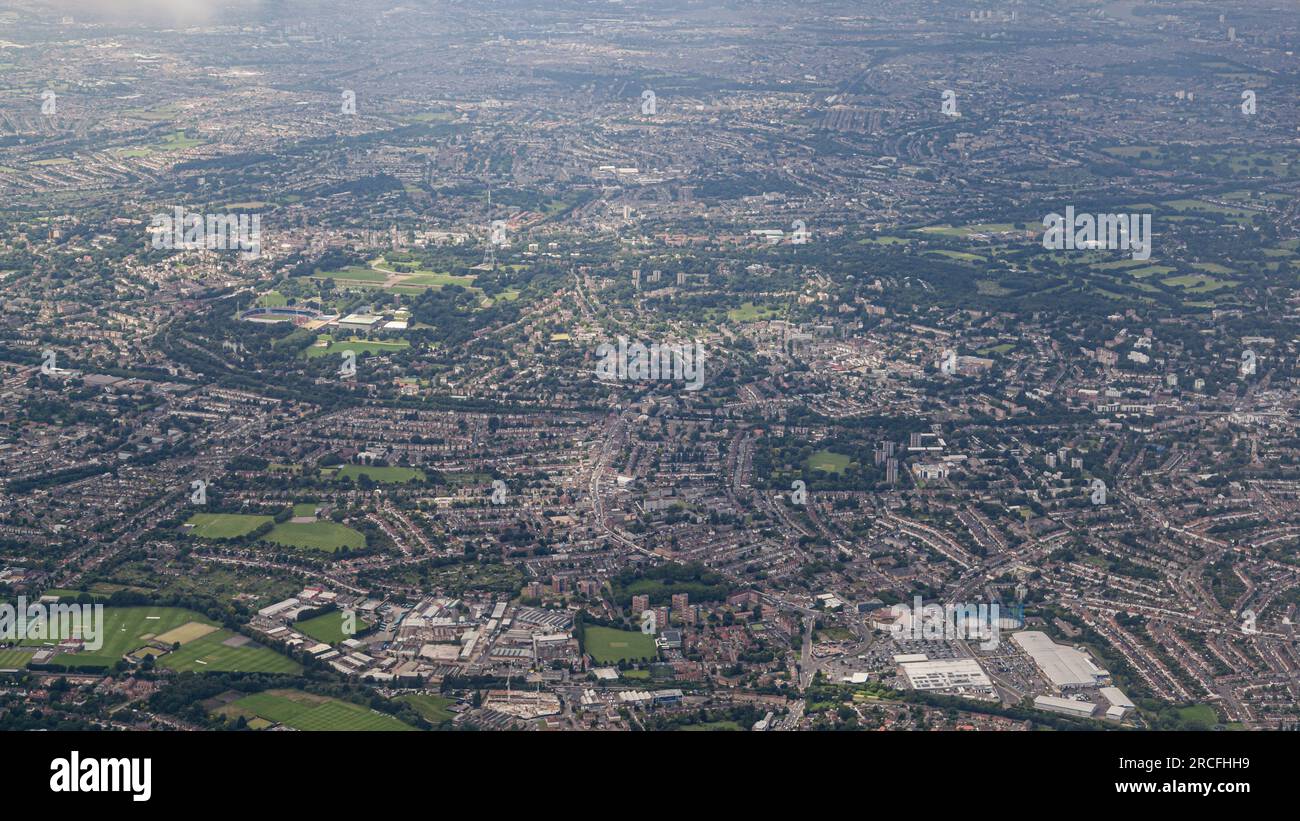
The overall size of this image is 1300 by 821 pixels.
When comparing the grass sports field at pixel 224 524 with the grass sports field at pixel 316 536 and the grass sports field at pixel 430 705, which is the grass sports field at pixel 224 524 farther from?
the grass sports field at pixel 430 705

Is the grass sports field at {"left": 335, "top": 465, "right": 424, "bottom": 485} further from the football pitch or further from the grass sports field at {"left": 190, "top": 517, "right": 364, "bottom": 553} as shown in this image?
the football pitch

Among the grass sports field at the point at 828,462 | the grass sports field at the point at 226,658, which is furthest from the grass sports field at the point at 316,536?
the grass sports field at the point at 828,462

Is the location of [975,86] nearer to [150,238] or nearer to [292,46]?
[292,46]

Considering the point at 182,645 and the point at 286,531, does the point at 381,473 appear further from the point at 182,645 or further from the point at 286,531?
the point at 182,645

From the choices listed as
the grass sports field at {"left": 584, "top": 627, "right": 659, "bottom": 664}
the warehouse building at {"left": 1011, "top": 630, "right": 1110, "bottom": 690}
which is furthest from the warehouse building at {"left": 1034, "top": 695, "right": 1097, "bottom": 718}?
the grass sports field at {"left": 584, "top": 627, "right": 659, "bottom": 664}

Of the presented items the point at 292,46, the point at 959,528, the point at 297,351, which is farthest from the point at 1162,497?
the point at 292,46

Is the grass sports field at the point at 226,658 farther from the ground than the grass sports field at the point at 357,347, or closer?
closer
